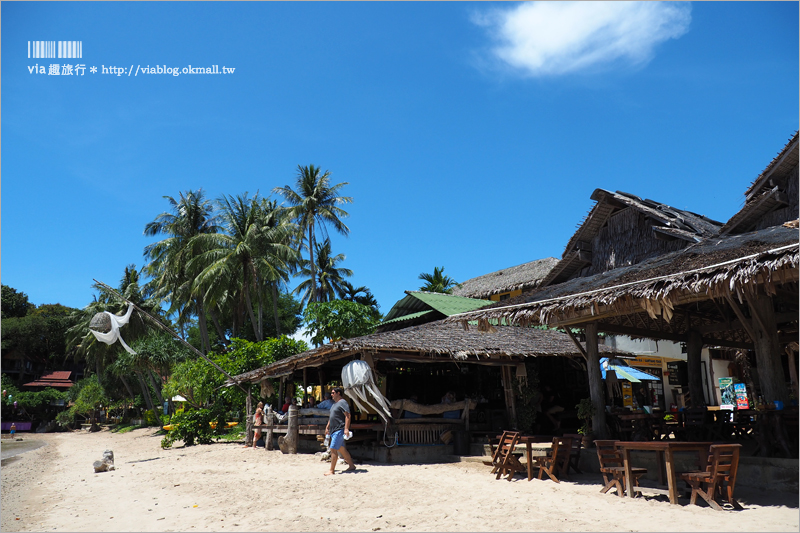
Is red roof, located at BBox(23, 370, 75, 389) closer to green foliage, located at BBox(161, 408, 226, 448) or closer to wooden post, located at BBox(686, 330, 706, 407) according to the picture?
green foliage, located at BBox(161, 408, 226, 448)

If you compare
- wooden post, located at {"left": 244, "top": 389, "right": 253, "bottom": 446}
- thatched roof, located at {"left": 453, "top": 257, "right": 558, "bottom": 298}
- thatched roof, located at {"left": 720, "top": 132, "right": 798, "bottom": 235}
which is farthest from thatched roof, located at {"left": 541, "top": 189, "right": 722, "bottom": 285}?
wooden post, located at {"left": 244, "top": 389, "right": 253, "bottom": 446}

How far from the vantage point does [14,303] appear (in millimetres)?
52844

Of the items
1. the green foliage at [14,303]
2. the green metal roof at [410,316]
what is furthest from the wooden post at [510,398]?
the green foliage at [14,303]

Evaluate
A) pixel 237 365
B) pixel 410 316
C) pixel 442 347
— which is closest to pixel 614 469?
pixel 442 347

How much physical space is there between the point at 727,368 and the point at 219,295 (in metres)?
22.6

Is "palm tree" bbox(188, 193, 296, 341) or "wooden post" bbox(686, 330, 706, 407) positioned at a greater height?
"palm tree" bbox(188, 193, 296, 341)

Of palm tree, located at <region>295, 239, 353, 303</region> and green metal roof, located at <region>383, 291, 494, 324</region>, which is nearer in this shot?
green metal roof, located at <region>383, 291, 494, 324</region>

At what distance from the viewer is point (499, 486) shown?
Result: 318 inches

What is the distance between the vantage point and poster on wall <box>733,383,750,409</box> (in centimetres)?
1914

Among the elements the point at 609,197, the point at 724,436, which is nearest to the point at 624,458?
the point at 724,436

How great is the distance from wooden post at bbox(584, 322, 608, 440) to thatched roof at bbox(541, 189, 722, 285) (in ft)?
27.6

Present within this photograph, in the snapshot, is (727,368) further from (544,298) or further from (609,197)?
(544,298)

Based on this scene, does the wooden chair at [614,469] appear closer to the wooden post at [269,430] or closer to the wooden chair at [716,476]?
the wooden chair at [716,476]

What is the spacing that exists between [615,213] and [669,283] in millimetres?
13129
